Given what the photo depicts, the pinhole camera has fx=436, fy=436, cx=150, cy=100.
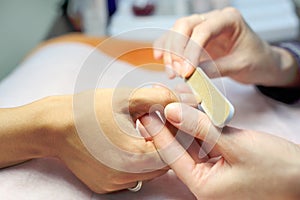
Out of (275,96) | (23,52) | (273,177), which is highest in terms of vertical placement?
(273,177)

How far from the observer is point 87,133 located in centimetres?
59

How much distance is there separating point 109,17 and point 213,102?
3.64 feet

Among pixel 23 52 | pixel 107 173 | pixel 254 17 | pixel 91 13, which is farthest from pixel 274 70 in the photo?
pixel 23 52

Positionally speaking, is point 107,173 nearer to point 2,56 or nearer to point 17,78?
point 17,78

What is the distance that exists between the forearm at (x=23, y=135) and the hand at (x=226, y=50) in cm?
26

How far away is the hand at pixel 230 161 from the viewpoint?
1.87 ft

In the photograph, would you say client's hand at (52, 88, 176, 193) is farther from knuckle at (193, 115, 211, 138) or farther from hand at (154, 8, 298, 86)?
hand at (154, 8, 298, 86)

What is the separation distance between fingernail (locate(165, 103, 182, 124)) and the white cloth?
0.14 metres

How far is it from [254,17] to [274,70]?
648mm

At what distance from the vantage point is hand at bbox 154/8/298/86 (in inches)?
31.8

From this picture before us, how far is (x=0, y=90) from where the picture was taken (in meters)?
0.89

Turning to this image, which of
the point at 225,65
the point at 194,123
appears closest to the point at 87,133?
the point at 194,123

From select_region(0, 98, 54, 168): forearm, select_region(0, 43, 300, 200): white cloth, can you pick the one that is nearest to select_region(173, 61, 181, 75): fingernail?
select_region(0, 43, 300, 200): white cloth

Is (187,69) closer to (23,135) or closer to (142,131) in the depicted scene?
(142,131)
